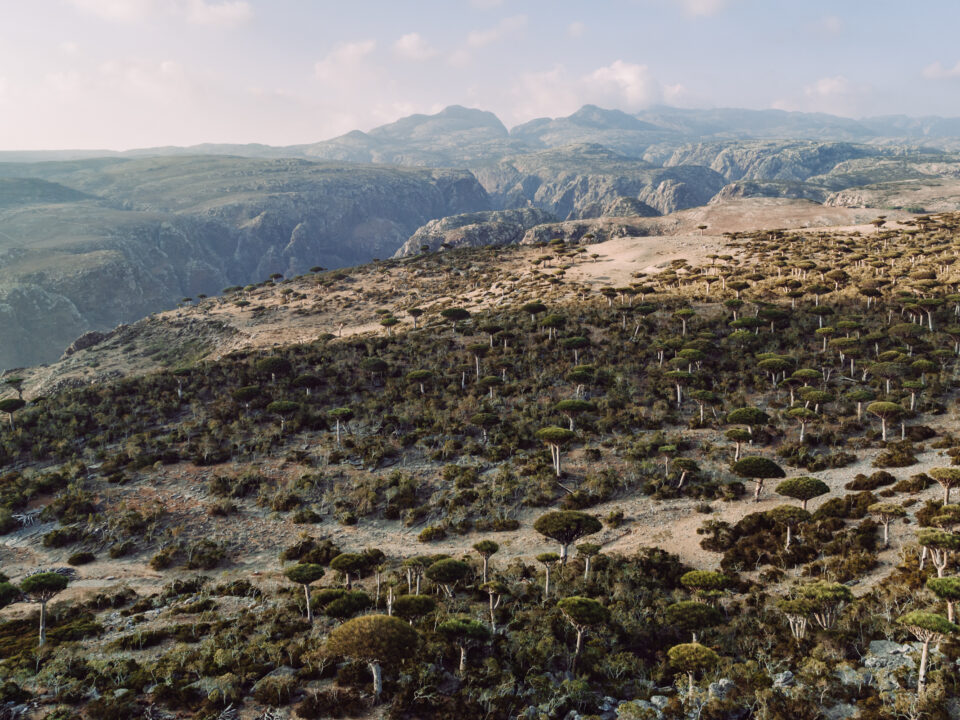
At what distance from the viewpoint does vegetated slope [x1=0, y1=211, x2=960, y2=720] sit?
1850 centimetres

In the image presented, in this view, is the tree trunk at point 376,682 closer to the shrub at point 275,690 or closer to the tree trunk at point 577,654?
the shrub at point 275,690

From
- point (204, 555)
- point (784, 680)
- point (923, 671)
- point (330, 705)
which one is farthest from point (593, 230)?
point (330, 705)

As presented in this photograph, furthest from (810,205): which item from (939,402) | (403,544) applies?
(403,544)

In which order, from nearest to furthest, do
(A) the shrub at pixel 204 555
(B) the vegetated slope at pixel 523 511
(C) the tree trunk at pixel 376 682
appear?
(C) the tree trunk at pixel 376 682, (B) the vegetated slope at pixel 523 511, (A) the shrub at pixel 204 555

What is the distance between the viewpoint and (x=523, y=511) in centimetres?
3528

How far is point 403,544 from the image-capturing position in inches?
1292

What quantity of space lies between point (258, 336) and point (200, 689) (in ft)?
231

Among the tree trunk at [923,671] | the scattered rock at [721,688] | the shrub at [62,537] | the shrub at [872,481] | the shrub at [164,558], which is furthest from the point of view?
the shrub at [62,537]

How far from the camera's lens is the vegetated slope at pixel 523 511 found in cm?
1850

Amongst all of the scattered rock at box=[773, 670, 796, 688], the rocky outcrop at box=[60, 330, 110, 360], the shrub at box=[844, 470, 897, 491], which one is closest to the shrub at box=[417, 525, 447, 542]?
the scattered rock at box=[773, 670, 796, 688]

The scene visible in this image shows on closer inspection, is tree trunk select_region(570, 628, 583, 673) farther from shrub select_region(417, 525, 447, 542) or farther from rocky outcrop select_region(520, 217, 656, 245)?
rocky outcrop select_region(520, 217, 656, 245)

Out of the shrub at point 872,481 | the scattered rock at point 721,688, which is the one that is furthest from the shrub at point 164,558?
the shrub at point 872,481

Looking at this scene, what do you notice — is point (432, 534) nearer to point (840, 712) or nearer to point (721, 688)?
point (721, 688)

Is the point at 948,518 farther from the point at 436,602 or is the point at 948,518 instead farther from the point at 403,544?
the point at 403,544
